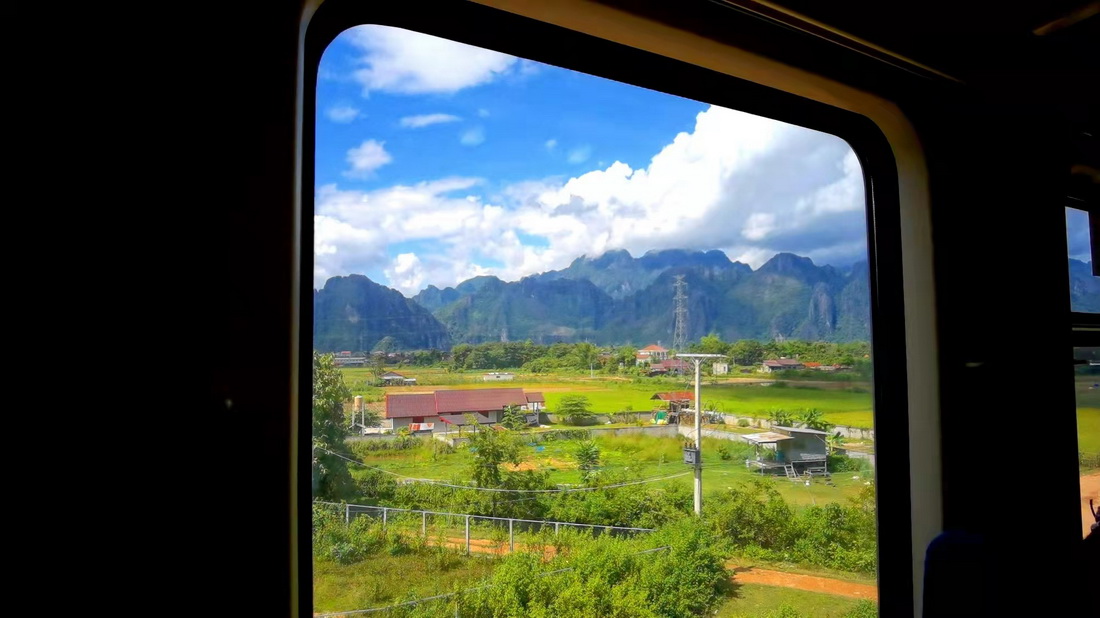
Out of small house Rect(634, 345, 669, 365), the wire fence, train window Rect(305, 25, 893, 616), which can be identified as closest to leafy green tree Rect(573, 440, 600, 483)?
train window Rect(305, 25, 893, 616)

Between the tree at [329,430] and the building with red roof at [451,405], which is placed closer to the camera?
the tree at [329,430]

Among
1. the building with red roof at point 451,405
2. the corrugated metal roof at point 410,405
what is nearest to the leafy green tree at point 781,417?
the building with red roof at point 451,405

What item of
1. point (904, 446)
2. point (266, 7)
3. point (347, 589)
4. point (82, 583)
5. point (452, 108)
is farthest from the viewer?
point (904, 446)

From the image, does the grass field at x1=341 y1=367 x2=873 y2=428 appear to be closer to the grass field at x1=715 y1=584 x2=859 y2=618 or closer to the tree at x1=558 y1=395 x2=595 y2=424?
the tree at x1=558 y1=395 x2=595 y2=424

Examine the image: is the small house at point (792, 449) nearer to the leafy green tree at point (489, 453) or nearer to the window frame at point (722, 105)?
the window frame at point (722, 105)

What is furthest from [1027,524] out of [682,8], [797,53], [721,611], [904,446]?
[682,8]

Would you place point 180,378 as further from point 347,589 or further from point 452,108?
point 452,108
